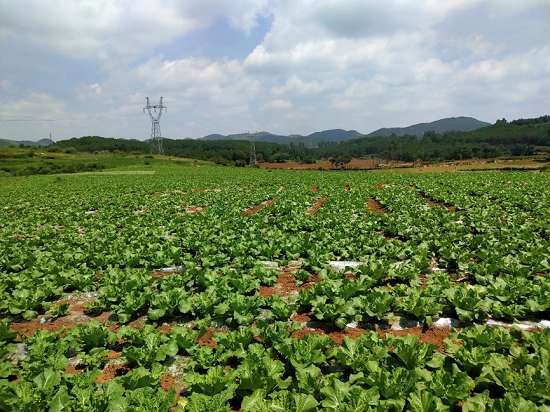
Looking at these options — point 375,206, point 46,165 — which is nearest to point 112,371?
point 375,206

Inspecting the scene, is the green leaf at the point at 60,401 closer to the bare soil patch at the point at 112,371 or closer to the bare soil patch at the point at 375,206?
the bare soil patch at the point at 112,371

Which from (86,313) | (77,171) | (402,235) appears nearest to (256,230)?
(402,235)

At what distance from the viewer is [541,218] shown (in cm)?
1308

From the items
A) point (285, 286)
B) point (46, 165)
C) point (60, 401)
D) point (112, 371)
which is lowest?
point (112, 371)

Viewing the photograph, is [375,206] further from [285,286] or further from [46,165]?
[46,165]

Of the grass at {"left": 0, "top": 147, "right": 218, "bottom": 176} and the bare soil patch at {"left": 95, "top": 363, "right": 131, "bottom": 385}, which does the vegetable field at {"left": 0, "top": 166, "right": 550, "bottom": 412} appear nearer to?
the bare soil patch at {"left": 95, "top": 363, "right": 131, "bottom": 385}

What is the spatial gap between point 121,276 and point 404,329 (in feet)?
22.7

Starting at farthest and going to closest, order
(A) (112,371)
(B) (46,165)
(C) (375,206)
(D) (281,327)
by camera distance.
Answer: (B) (46,165) → (C) (375,206) → (D) (281,327) → (A) (112,371)

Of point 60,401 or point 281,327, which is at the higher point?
point 281,327

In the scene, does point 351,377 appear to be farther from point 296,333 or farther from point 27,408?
point 27,408

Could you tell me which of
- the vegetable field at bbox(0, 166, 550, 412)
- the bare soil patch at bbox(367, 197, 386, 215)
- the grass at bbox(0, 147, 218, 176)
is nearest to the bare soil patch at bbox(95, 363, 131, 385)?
the vegetable field at bbox(0, 166, 550, 412)

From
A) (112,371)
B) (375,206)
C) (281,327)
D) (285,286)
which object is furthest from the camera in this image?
(375,206)

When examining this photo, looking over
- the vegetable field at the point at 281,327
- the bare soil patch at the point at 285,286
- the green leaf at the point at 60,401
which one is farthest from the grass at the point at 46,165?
the green leaf at the point at 60,401

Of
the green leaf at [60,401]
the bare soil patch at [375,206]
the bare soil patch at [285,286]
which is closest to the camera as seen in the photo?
the green leaf at [60,401]
